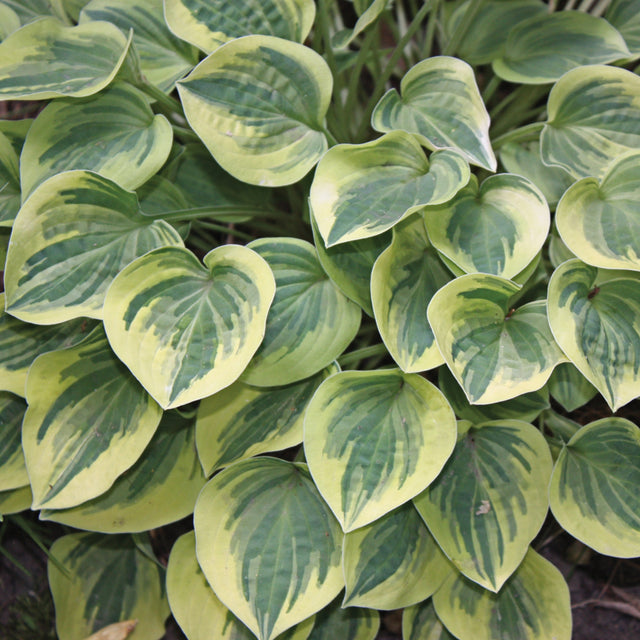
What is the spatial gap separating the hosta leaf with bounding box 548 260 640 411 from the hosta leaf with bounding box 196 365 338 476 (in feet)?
1.09

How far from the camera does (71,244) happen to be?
952 millimetres

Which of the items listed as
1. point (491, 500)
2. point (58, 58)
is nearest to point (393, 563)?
point (491, 500)

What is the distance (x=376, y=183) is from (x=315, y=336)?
24cm

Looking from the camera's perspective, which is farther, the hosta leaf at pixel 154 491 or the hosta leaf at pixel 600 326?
the hosta leaf at pixel 154 491

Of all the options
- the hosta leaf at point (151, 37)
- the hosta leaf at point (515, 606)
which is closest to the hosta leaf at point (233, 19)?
the hosta leaf at point (151, 37)

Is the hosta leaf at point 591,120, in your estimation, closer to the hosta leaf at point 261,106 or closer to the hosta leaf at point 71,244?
the hosta leaf at point 261,106

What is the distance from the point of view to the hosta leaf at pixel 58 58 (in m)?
0.97

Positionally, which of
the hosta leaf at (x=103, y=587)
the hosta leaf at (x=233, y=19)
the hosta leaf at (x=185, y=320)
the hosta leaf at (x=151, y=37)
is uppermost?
the hosta leaf at (x=233, y=19)

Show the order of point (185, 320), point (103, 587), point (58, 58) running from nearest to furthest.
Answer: point (185, 320), point (58, 58), point (103, 587)

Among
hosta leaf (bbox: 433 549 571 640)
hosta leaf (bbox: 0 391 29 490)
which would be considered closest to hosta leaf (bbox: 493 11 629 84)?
hosta leaf (bbox: 433 549 571 640)

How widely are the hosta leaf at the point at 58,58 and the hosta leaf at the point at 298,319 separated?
0.36 metres

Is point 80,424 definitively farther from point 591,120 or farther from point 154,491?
point 591,120

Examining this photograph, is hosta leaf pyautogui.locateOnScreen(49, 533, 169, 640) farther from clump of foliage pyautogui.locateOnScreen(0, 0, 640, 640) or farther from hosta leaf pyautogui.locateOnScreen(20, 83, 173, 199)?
hosta leaf pyautogui.locateOnScreen(20, 83, 173, 199)

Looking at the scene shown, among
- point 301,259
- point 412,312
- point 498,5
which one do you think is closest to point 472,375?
point 412,312
